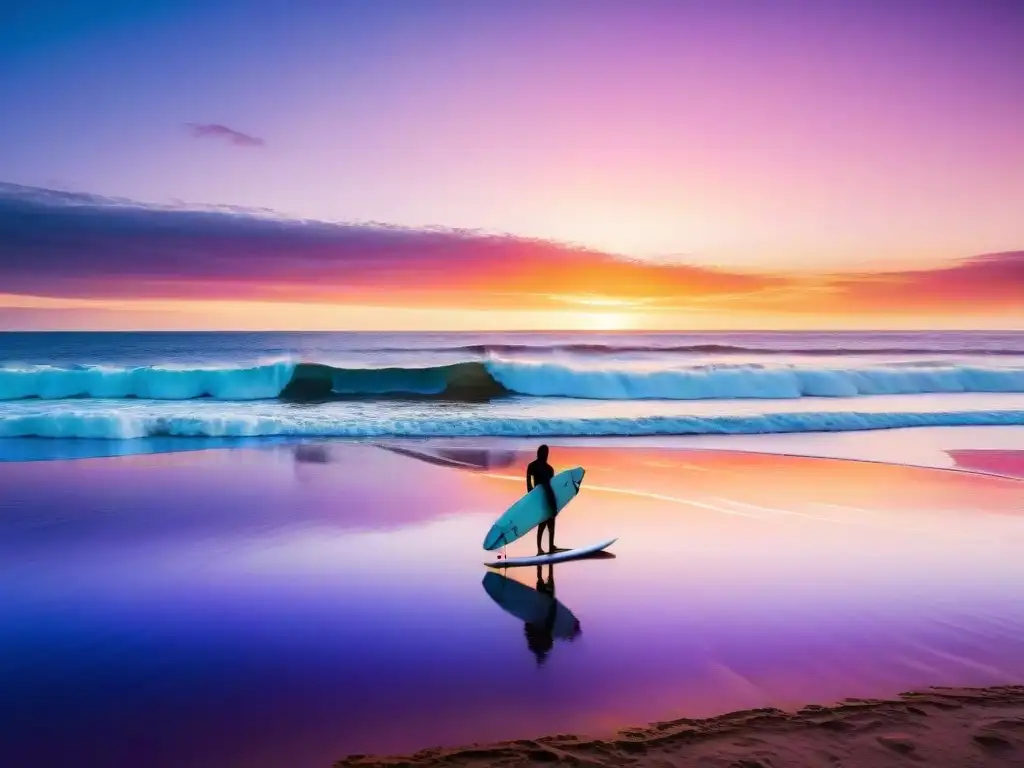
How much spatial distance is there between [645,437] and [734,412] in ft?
16.2

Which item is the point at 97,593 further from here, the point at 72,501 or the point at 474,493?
the point at 474,493

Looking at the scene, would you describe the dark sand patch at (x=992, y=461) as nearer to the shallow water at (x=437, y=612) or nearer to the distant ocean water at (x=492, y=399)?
the shallow water at (x=437, y=612)

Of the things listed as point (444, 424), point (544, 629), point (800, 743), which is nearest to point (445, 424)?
point (444, 424)

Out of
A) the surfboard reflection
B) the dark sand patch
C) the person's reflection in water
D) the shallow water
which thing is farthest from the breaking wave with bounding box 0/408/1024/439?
the person's reflection in water

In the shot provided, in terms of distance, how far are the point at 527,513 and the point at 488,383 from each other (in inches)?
880

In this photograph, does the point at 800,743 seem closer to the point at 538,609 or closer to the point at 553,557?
the point at 538,609

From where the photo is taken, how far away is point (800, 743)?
404 cm

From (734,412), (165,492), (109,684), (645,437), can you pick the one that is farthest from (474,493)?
(734,412)

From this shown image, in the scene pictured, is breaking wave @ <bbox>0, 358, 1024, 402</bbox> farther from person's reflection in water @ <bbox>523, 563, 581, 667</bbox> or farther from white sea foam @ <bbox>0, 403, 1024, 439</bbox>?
person's reflection in water @ <bbox>523, 563, 581, 667</bbox>

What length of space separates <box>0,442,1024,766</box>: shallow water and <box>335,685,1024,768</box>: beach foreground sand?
234mm

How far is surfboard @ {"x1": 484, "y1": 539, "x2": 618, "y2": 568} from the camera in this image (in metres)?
7.45

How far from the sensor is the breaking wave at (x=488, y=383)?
27.6m

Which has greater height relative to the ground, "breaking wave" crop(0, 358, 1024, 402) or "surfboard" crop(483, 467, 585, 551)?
"breaking wave" crop(0, 358, 1024, 402)

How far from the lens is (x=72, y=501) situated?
10125 millimetres
